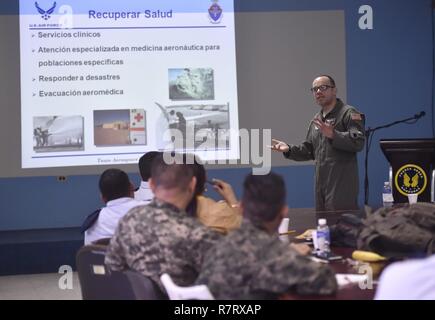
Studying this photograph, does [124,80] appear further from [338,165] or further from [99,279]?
[99,279]

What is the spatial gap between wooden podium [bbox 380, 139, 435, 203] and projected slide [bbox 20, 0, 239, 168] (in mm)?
1604

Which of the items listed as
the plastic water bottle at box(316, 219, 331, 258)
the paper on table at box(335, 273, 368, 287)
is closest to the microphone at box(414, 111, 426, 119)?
the plastic water bottle at box(316, 219, 331, 258)

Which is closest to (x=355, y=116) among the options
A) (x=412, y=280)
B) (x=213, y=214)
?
(x=213, y=214)

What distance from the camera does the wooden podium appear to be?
5.18 meters

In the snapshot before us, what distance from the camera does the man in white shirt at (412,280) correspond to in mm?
1387

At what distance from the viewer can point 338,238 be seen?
9.26 ft

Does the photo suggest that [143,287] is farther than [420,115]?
No

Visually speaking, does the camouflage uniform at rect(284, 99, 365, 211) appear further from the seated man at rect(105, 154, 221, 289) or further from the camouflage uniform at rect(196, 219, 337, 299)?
the camouflage uniform at rect(196, 219, 337, 299)

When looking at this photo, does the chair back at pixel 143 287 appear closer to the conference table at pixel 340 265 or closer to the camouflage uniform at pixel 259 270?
the camouflage uniform at pixel 259 270

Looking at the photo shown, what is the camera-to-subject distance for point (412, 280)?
4.57ft

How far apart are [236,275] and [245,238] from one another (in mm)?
117

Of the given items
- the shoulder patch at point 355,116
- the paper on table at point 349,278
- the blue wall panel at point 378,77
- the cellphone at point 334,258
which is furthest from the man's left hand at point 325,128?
the blue wall panel at point 378,77

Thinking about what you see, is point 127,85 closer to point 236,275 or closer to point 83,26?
point 83,26

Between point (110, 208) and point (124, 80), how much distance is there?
2861mm
